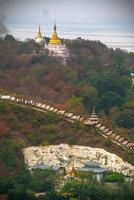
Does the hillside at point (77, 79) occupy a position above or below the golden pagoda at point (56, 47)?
below

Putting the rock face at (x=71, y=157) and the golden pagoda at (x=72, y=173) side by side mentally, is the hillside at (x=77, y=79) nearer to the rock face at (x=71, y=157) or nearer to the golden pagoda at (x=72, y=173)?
the rock face at (x=71, y=157)

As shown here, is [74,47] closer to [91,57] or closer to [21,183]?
[91,57]

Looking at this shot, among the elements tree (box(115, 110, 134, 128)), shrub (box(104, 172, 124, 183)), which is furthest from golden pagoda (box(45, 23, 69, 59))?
shrub (box(104, 172, 124, 183))

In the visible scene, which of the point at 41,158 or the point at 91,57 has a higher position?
the point at 91,57

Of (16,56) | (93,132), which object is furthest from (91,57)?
(93,132)

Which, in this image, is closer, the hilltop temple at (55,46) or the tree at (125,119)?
the tree at (125,119)

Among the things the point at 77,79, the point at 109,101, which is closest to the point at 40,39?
the point at 77,79

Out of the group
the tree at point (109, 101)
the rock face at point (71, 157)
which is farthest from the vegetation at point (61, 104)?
the rock face at point (71, 157)

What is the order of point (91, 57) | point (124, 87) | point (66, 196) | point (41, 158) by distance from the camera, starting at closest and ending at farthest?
point (66, 196)
point (41, 158)
point (124, 87)
point (91, 57)
